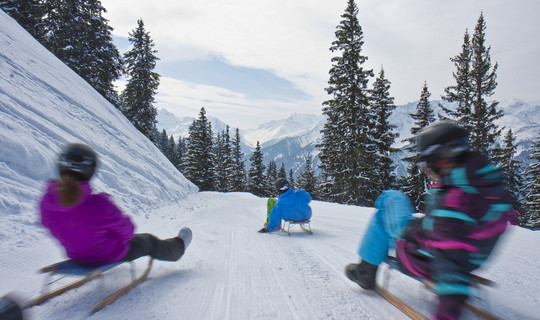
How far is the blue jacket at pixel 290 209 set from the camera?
6074 millimetres

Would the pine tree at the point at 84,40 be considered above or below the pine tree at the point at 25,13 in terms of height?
below

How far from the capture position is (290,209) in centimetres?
609

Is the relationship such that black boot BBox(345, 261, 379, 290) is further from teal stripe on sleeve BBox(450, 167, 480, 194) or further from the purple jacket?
the purple jacket

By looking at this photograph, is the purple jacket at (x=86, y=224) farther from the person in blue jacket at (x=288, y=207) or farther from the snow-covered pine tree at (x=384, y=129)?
the snow-covered pine tree at (x=384, y=129)

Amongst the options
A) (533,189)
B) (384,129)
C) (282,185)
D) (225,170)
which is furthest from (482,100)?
(225,170)

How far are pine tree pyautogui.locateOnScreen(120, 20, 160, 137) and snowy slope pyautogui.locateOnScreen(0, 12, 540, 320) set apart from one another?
18.2m

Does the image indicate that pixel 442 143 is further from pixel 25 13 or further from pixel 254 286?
pixel 25 13

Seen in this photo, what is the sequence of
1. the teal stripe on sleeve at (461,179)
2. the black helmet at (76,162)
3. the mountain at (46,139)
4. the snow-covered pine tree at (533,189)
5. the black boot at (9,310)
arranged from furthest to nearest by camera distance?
the snow-covered pine tree at (533,189), the mountain at (46,139), the black helmet at (76,162), the teal stripe on sleeve at (461,179), the black boot at (9,310)

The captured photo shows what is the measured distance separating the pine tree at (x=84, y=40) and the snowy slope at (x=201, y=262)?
1260 cm

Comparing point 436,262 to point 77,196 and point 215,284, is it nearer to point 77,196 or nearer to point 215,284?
point 215,284

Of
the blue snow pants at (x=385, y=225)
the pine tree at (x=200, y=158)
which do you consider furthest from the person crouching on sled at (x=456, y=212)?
the pine tree at (x=200, y=158)

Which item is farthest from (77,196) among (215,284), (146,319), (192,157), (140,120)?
(192,157)

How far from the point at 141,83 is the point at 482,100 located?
28.9m

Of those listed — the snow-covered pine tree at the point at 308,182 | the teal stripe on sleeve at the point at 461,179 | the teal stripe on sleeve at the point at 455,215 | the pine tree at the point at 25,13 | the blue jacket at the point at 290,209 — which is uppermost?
the pine tree at the point at 25,13
